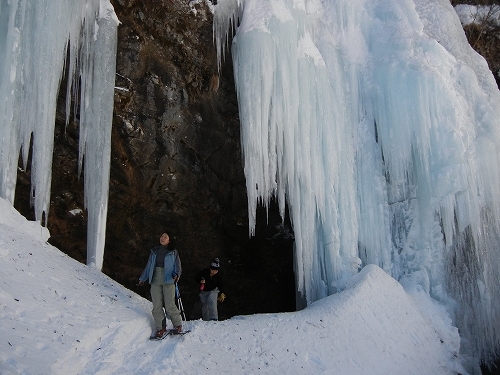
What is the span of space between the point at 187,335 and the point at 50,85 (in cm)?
438

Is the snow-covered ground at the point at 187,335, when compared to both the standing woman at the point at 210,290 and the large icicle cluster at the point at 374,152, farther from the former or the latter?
the large icicle cluster at the point at 374,152

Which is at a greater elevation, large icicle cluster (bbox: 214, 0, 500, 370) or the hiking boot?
large icicle cluster (bbox: 214, 0, 500, 370)

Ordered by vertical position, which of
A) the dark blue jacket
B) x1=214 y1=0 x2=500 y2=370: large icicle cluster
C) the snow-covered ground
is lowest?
the snow-covered ground

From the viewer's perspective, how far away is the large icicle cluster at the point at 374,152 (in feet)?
29.0

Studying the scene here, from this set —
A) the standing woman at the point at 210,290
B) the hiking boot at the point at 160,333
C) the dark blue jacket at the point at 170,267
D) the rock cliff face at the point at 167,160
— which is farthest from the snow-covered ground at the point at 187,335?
the rock cliff face at the point at 167,160

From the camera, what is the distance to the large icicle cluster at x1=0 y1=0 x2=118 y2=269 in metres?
7.05

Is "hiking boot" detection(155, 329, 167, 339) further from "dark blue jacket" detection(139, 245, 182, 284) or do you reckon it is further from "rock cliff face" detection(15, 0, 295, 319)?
"rock cliff face" detection(15, 0, 295, 319)

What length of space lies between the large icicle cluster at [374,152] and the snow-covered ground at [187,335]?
95 centimetres

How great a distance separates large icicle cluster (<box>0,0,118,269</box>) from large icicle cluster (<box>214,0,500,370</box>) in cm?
249

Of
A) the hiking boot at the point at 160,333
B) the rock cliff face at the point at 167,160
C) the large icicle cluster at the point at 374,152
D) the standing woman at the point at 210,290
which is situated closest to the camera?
the hiking boot at the point at 160,333

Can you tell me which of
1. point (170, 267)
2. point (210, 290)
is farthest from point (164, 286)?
point (210, 290)

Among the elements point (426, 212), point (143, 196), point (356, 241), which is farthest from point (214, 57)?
point (426, 212)

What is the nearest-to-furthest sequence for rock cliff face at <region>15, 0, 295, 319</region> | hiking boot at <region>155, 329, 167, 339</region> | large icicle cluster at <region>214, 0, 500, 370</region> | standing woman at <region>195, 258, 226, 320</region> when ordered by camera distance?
hiking boot at <region>155, 329, 167, 339</region>
standing woman at <region>195, 258, 226, 320</region>
large icicle cluster at <region>214, 0, 500, 370</region>
rock cliff face at <region>15, 0, 295, 319</region>

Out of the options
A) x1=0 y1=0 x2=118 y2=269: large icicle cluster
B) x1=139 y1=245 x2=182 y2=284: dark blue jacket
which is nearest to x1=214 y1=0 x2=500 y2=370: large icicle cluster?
x1=0 y1=0 x2=118 y2=269: large icicle cluster
